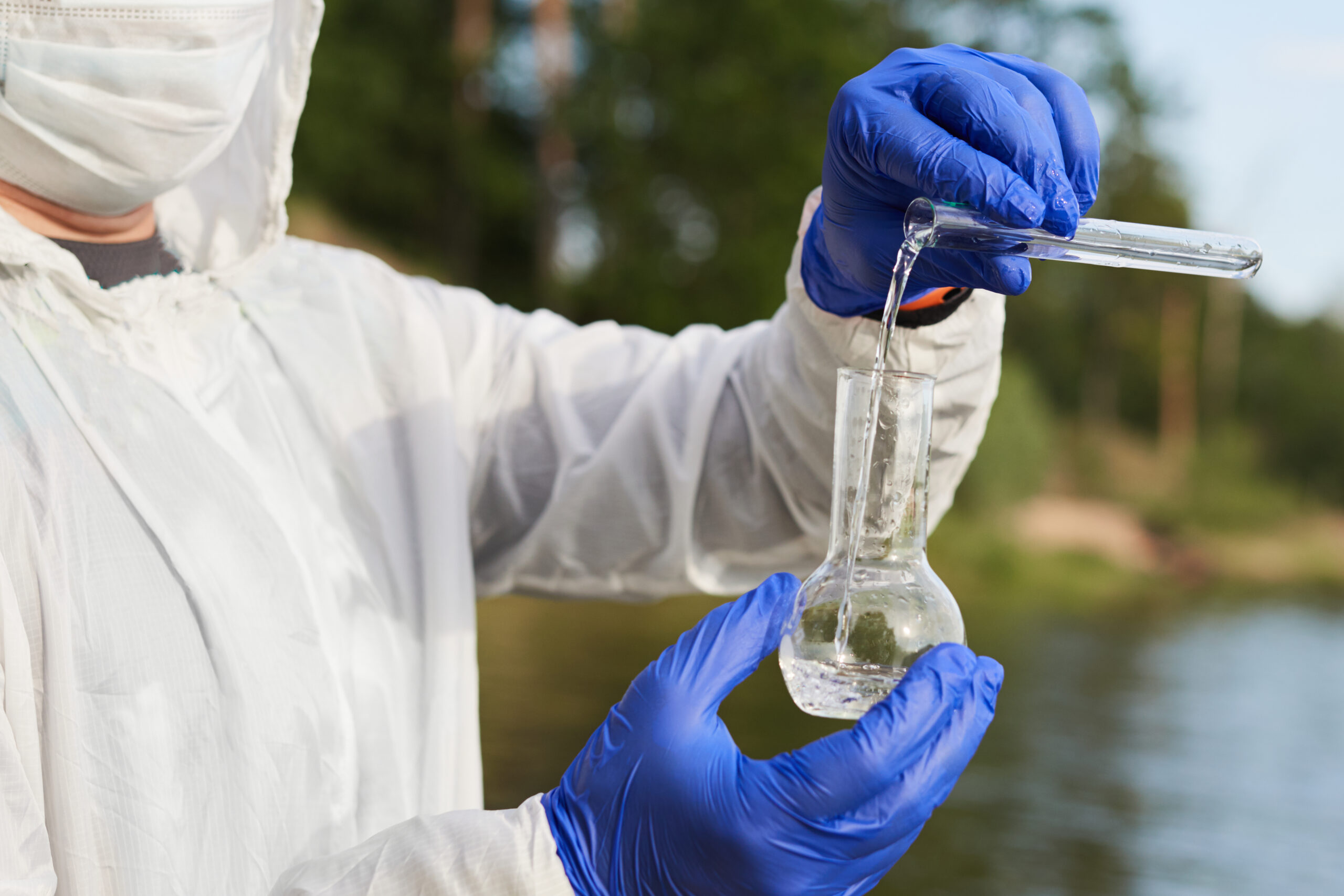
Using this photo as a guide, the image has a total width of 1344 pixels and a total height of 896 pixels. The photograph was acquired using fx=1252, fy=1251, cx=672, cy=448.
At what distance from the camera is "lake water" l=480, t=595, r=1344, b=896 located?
24.1ft

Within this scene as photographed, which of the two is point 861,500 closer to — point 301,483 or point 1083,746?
point 301,483

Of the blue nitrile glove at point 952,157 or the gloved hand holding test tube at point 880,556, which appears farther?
the blue nitrile glove at point 952,157

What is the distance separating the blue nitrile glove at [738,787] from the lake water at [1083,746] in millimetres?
5663

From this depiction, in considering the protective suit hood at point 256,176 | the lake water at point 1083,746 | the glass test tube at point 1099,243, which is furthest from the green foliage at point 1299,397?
the protective suit hood at point 256,176

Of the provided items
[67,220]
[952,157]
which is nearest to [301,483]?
[67,220]

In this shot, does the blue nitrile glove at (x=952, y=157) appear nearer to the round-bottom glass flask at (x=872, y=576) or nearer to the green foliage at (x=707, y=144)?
the round-bottom glass flask at (x=872, y=576)

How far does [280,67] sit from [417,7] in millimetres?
20860

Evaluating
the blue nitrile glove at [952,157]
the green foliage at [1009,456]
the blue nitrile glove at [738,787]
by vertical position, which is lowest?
the green foliage at [1009,456]

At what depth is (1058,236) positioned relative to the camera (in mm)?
1402

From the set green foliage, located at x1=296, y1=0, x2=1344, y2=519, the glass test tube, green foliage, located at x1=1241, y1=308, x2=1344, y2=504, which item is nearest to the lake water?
the glass test tube

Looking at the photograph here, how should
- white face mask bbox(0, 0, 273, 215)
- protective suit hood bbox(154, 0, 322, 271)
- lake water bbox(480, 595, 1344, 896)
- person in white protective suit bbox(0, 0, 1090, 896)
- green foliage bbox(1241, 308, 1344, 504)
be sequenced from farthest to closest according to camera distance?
1. green foliage bbox(1241, 308, 1344, 504)
2. lake water bbox(480, 595, 1344, 896)
3. protective suit hood bbox(154, 0, 322, 271)
4. white face mask bbox(0, 0, 273, 215)
5. person in white protective suit bbox(0, 0, 1090, 896)

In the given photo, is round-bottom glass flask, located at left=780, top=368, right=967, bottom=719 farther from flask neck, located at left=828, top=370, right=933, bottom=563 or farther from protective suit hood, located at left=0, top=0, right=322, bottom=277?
protective suit hood, located at left=0, top=0, right=322, bottom=277

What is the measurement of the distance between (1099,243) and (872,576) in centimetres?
45

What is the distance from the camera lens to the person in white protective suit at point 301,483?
1.26 metres
